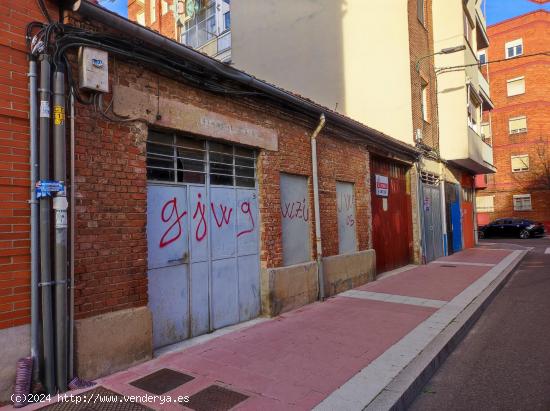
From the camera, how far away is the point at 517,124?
32562mm

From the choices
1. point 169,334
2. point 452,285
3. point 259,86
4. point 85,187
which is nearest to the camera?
point 85,187

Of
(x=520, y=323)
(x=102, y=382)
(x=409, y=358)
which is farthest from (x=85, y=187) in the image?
(x=520, y=323)

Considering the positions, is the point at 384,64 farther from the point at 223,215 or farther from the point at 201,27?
the point at 223,215

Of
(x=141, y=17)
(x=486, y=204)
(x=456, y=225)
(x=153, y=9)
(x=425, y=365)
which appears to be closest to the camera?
(x=425, y=365)

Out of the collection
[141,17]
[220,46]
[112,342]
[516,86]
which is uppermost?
[141,17]

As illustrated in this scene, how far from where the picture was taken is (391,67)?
13.2 meters

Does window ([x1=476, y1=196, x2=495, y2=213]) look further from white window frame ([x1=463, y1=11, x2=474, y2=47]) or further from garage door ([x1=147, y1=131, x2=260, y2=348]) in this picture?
garage door ([x1=147, y1=131, x2=260, y2=348])

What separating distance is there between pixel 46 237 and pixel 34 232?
4.4 inches

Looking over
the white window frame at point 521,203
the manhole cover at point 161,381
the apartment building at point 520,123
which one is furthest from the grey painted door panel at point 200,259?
the white window frame at point 521,203

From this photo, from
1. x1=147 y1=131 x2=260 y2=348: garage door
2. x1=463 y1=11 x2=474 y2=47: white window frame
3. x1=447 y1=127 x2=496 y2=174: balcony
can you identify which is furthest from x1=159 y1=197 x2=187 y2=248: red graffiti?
x1=463 y1=11 x2=474 y2=47: white window frame

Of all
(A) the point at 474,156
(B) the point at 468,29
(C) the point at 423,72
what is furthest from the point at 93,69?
(B) the point at 468,29

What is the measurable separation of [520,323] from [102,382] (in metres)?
6.15

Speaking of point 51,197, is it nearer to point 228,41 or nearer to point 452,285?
point 452,285

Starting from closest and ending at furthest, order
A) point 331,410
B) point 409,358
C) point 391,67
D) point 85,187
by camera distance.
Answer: point 331,410, point 85,187, point 409,358, point 391,67
